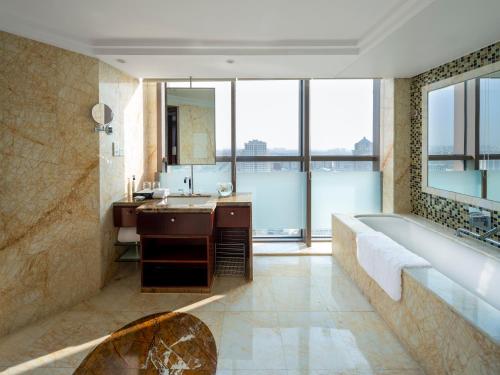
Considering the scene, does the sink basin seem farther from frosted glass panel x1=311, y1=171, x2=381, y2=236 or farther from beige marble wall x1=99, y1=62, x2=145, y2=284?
frosted glass panel x1=311, y1=171, x2=381, y2=236

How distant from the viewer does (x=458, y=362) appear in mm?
1615

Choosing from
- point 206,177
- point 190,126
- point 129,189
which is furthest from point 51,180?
point 206,177

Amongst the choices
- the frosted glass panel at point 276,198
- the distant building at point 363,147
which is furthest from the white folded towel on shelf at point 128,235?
the distant building at point 363,147

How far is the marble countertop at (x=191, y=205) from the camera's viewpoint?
9.52ft

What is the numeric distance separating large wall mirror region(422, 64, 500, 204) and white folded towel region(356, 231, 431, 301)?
87 centimetres

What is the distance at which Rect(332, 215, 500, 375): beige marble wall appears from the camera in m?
1.47

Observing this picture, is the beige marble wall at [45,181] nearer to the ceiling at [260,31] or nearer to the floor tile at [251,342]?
the ceiling at [260,31]

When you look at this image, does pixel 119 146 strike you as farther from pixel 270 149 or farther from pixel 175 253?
pixel 270 149

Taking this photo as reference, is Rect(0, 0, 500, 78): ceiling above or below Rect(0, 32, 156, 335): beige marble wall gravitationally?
above

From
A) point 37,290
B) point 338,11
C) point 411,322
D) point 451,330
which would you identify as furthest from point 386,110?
point 37,290

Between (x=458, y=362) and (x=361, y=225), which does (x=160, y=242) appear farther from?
(x=458, y=362)

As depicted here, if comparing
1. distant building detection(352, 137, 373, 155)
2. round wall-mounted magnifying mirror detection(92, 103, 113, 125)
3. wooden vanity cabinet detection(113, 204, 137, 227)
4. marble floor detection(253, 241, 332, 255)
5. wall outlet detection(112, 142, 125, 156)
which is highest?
round wall-mounted magnifying mirror detection(92, 103, 113, 125)

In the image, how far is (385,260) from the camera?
7.77 feet

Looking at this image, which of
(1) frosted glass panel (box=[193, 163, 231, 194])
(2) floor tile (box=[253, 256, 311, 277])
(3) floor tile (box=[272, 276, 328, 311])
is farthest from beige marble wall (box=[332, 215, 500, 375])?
(1) frosted glass panel (box=[193, 163, 231, 194])
